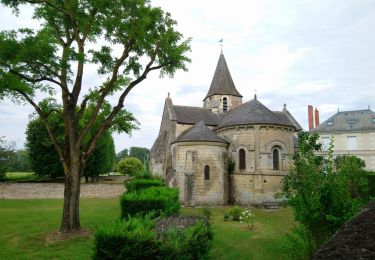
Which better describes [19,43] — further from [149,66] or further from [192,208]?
[192,208]

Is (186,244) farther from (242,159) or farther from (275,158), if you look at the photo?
(275,158)

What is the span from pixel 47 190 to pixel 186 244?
1000 inches

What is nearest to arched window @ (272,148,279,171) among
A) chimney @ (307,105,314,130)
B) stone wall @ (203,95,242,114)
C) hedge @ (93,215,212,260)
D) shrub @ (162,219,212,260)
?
stone wall @ (203,95,242,114)

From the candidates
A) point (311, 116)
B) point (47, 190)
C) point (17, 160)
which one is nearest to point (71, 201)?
point (47, 190)

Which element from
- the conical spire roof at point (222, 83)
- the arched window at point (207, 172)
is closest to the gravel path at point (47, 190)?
the arched window at point (207, 172)

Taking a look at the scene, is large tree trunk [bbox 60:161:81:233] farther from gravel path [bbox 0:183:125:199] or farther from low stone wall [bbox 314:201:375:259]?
gravel path [bbox 0:183:125:199]

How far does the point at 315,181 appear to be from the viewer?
901 cm

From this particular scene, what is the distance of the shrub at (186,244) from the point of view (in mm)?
5816

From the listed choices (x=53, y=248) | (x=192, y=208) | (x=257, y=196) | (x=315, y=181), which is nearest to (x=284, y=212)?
(x=257, y=196)

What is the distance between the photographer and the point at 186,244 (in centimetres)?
595

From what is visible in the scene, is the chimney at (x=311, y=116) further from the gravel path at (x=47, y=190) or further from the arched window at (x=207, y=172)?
the gravel path at (x=47, y=190)

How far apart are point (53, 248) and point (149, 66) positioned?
859 cm

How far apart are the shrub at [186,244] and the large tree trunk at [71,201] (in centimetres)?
771

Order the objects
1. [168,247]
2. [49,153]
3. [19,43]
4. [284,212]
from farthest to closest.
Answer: [49,153]
[284,212]
[19,43]
[168,247]
